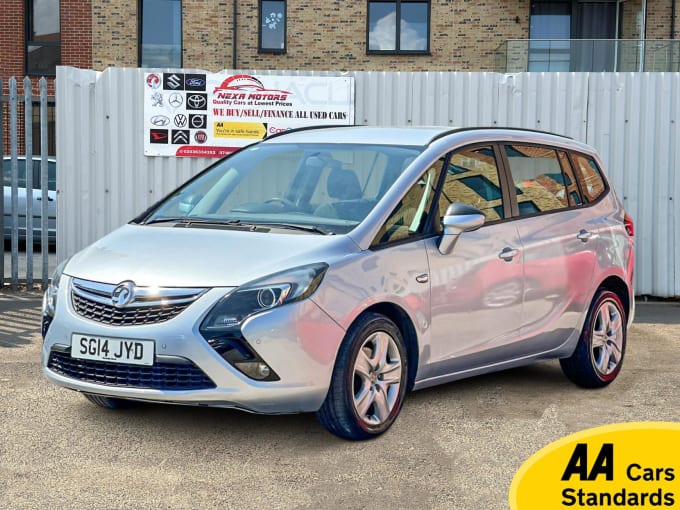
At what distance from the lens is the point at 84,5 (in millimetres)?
26844

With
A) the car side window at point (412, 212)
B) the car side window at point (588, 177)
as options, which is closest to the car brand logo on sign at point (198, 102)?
the car side window at point (588, 177)

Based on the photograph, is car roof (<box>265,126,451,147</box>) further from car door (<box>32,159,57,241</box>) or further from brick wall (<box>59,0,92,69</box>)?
brick wall (<box>59,0,92,69</box>)

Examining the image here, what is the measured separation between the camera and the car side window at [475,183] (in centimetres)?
652

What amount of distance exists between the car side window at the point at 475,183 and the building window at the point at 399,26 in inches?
806

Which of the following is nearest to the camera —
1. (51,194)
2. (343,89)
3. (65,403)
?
(65,403)

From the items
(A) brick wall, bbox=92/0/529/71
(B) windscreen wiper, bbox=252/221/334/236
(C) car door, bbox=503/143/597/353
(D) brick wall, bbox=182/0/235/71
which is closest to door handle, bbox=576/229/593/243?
(C) car door, bbox=503/143/597/353

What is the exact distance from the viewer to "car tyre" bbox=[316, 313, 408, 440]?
559 centimetres

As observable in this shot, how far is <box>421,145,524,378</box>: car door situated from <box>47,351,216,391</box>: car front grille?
140 centimetres

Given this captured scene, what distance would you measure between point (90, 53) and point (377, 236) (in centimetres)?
2239

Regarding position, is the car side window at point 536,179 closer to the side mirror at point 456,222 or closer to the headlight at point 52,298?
the side mirror at point 456,222

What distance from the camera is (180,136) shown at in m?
11.9

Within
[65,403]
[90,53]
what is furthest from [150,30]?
[65,403]

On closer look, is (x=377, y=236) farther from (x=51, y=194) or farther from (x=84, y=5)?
(x=84, y=5)

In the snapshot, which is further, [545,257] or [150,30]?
[150,30]
